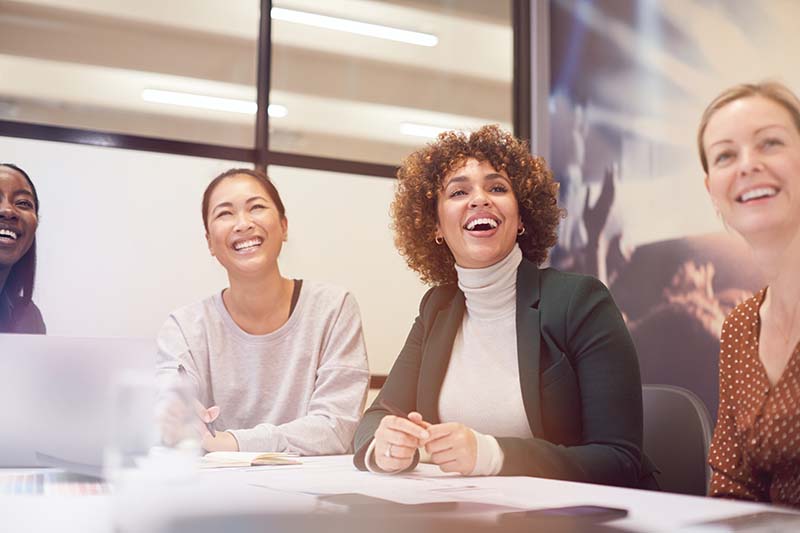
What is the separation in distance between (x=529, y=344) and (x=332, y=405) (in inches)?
22.8

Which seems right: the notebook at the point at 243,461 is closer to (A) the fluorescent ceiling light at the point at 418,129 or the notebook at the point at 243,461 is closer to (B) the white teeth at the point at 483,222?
(B) the white teeth at the point at 483,222

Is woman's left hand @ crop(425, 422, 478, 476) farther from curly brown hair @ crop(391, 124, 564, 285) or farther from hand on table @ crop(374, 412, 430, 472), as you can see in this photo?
curly brown hair @ crop(391, 124, 564, 285)

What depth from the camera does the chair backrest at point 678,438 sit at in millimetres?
1506

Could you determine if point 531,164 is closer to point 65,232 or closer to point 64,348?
point 64,348

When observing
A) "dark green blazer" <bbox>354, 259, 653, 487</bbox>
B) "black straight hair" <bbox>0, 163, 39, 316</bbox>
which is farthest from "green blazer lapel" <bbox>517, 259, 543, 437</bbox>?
"black straight hair" <bbox>0, 163, 39, 316</bbox>

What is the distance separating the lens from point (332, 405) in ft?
6.41

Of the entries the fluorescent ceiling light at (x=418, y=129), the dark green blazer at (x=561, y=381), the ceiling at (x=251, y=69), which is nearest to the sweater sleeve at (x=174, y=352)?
the dark green blazer at (x=561, y=381)

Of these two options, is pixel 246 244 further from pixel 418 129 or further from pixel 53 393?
pixel 418 129

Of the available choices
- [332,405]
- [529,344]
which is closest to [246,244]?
[332,405]

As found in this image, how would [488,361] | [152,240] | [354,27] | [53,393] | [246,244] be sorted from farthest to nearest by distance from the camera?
[354,27]
[152,240]
[246,244]
[488,361]
[53,393]

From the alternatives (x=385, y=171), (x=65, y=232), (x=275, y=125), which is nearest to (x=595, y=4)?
(x=385, y=171)

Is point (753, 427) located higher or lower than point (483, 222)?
lower

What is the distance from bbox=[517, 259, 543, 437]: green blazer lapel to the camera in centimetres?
155

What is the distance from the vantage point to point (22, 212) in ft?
9.14
